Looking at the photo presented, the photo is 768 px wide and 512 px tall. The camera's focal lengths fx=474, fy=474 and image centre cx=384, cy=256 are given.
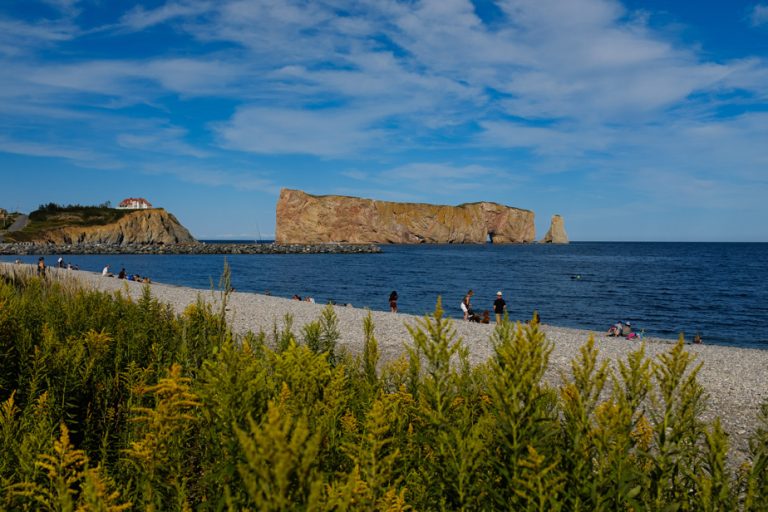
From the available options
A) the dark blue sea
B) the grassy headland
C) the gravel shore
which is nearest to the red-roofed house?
the grassy headland

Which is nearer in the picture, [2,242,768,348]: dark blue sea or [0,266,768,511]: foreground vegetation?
[0,266,768,511]: foreground vegetation

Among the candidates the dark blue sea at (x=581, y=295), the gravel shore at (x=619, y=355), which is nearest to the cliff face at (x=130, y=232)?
the dark blue sea at (x=581, y=295)

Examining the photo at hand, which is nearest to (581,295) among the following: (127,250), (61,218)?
(127,250)

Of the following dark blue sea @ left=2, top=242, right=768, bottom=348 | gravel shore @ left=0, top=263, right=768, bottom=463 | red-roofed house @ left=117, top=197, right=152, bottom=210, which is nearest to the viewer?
gravel shore @ left=0, top=263, right=768, bottom=463

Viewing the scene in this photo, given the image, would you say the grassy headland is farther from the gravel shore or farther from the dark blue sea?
the gravel shore

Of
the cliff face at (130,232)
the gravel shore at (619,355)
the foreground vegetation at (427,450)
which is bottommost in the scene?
the gravel shore at (619,355)

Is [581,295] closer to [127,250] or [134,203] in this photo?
[127,250]

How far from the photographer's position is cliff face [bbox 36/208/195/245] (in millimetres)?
129625

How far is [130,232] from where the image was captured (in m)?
140

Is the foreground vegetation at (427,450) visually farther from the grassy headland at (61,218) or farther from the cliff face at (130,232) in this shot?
the cliff face at (130,232)

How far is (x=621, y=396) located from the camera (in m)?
2.67

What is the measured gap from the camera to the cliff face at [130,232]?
129625 millimetres

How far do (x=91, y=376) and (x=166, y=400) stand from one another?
3.37 m

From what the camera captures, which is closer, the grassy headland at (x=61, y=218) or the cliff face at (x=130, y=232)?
the grassy headland at (x=61, y=218)
